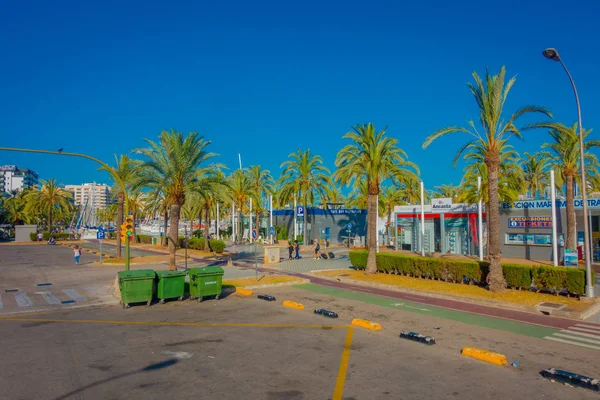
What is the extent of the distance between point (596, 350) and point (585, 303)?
5.92m

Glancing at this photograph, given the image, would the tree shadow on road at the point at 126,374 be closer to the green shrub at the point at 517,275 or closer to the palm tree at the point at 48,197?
the green shrub at the point at 517,275

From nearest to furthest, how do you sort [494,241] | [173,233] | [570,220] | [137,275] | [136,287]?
[136,287], [137,275], [494,241], [173,233], [570,220]

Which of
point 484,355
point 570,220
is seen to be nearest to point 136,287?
point 484,355

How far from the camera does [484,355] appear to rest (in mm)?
9367

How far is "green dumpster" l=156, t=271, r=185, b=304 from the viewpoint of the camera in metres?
15.6

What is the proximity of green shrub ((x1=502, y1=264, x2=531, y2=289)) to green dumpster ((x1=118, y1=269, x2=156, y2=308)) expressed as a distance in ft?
47.9

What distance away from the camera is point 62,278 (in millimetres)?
23172

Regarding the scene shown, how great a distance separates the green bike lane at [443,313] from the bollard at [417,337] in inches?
117

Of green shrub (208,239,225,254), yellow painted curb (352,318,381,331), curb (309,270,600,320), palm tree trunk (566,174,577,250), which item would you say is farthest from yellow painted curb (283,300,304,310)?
green shrub (208,239,225,254)

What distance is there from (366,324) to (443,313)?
3757mm

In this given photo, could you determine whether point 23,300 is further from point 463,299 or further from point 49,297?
point 463,299

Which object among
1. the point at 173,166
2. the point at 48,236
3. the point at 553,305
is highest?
the point at 173,166

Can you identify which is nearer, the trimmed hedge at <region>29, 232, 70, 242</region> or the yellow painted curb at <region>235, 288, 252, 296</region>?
the yellow painted curb at <region>235, 288, 252, 296</region>

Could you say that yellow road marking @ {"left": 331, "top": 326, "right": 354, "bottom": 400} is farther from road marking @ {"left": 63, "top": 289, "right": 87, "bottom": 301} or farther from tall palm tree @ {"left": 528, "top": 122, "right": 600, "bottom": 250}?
tall palm tree @ {"left": 528, "top": 122, "right": 600, "bottom": 250}
